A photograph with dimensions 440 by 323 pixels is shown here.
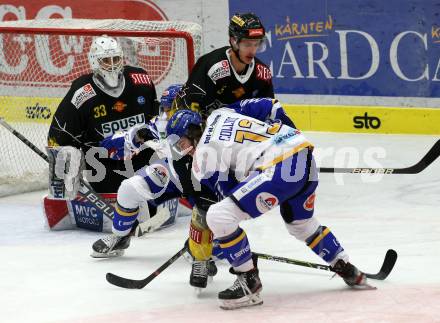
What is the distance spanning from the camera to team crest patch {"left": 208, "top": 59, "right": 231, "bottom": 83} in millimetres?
5707

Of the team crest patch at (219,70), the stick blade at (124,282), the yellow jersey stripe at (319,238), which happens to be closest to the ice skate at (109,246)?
the stick blade at (124,282)

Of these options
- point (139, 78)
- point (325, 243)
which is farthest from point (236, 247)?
point (139, 78)

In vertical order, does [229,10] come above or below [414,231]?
above

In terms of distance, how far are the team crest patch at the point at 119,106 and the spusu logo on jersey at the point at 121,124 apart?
2.5 inches

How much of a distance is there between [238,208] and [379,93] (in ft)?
13.2

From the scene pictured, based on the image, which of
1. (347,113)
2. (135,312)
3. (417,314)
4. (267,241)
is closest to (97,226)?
(267,241)

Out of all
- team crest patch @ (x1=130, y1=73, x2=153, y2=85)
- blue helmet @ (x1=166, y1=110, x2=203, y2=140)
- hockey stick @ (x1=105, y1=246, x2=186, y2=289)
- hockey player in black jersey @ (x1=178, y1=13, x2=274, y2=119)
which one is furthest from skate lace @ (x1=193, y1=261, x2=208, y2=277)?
team crest patch @ (x1=130, y1=73, x2=153, y2=85)

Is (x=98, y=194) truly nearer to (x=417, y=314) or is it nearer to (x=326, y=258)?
(x=326, y=258)

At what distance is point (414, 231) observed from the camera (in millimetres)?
5754

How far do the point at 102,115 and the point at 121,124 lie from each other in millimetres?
136

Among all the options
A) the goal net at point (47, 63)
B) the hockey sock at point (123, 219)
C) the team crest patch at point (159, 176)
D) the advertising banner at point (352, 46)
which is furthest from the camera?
the advertising banner at point (352, 46)

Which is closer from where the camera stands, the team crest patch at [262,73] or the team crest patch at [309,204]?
the team crest patch at [309,204]

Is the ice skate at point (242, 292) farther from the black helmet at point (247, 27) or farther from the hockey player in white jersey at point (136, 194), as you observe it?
the black helmet at point (247, 27)

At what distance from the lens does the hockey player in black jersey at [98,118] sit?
232 inches
